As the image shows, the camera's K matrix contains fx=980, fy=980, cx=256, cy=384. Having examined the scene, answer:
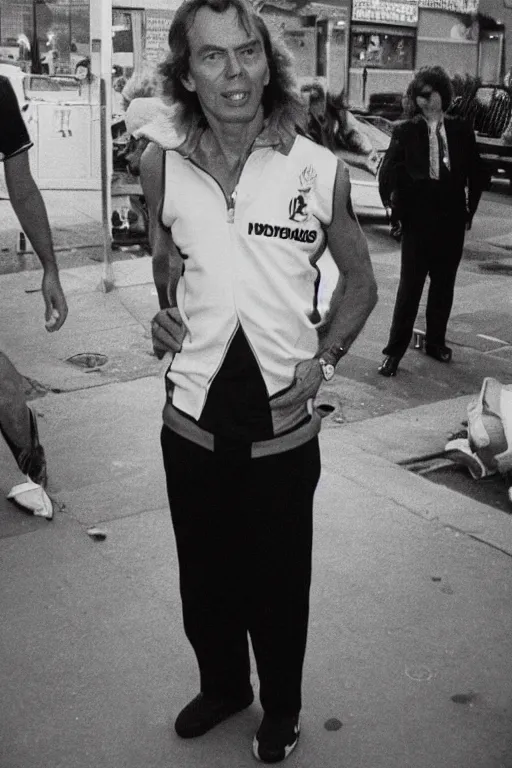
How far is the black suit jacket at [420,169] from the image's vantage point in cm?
675

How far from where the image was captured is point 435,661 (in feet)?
10.9

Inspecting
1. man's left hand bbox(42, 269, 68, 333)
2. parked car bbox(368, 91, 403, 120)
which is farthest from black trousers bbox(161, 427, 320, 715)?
parked car bbox(368, 91, 403, 120)

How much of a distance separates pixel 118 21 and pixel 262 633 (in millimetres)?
8607

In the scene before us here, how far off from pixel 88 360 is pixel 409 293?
→ 234cm

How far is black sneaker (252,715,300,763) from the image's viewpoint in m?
2.81

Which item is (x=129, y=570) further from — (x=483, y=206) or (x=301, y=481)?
(x=483, y=206)

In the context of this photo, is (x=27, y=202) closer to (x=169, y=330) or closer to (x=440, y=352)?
(x=169, y=330)

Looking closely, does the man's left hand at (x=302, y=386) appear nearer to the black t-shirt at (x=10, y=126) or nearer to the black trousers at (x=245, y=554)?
the black trousers at (x=245, y=554)

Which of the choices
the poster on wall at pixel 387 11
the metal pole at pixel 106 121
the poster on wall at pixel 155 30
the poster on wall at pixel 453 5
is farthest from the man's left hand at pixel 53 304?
the poster on wall at pixel 453 5

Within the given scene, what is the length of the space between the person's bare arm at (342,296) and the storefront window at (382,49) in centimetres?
1970

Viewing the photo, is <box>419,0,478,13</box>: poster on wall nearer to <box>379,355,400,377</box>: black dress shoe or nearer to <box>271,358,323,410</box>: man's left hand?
<box>379,355,400,377</box>: black dress shoe

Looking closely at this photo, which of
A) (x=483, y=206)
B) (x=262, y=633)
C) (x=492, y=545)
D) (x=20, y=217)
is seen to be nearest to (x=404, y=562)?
(x=492, y=545)

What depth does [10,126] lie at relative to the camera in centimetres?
402

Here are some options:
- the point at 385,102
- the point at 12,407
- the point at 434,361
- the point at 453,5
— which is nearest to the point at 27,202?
the point at 12,407
